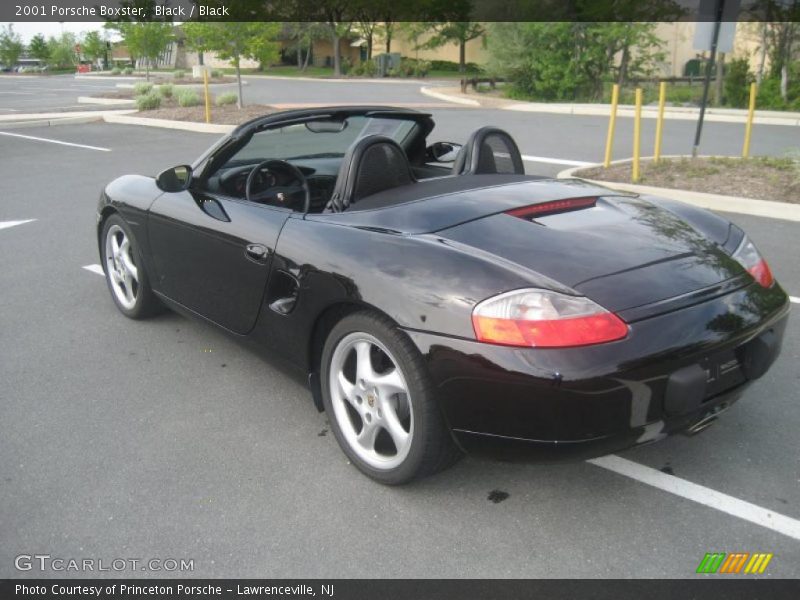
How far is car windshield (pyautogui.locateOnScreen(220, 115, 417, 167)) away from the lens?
380 cm

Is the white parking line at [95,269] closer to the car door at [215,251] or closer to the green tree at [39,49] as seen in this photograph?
the car door at [215,251]

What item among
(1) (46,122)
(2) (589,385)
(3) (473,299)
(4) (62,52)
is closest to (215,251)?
(3) (473,299)

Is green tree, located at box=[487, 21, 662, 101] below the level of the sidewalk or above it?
above

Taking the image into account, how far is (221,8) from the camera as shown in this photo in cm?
1731

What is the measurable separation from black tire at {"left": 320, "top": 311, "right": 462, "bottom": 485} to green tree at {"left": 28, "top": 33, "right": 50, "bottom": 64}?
261 ft

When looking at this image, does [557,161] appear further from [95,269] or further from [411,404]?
[411,404]

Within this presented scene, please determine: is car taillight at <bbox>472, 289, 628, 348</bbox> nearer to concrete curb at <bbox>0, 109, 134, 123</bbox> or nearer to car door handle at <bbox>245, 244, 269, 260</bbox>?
car door handle at <bbox>245, 244, 269, 260</bbox>

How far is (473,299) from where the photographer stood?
2.34 meters

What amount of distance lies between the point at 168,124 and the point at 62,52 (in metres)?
62.9

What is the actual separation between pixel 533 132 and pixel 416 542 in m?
14.8

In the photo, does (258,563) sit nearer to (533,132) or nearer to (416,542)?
(416,542)

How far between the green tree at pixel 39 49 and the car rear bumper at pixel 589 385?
80127mm
